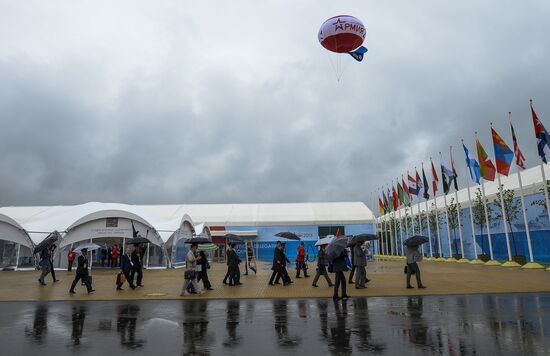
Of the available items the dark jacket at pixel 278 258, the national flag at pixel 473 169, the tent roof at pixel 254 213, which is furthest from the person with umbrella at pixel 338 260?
the tent roof at pixel 254 213

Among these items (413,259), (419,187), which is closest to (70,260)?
(413,259)

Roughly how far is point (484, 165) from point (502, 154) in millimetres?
2407

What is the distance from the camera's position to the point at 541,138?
835 inches

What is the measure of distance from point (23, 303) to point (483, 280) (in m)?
16.9

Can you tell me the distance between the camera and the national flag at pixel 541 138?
20906 millimetres

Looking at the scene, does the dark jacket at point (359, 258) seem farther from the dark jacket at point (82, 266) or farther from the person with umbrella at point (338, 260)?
the dark jacket at point (82, 266)

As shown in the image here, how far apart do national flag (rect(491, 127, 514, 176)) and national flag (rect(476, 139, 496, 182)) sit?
1.92 meters

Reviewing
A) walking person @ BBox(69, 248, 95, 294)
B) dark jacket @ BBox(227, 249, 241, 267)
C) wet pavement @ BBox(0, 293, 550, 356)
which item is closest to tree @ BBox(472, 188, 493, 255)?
wet pavement @ BBox(0, 293, 550, 356)

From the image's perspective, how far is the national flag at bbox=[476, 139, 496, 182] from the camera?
26.3 m

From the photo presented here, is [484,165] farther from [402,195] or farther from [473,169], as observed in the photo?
[402,195]

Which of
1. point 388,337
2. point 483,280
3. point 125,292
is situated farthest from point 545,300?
point 125,292

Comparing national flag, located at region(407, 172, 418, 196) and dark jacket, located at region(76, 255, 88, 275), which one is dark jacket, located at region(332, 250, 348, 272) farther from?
national flag, located at region(407, 172, 418, 196)

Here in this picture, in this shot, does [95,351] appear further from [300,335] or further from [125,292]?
[125,292]

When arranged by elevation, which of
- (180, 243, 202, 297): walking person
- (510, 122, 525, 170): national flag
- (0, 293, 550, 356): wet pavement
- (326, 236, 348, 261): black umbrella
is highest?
(510, 122, 525, 170): national flag
